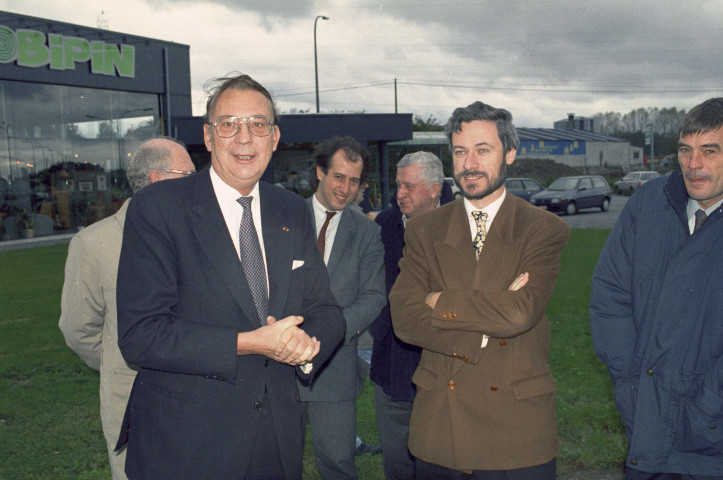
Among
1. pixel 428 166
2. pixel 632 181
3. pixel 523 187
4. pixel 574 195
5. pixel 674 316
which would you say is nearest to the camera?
pixel 674 316

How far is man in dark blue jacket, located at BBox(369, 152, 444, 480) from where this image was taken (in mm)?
3922

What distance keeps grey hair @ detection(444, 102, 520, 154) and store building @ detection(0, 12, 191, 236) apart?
24943 millimetres

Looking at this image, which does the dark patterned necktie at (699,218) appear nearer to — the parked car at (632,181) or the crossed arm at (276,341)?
the crossed arm at (276,341)

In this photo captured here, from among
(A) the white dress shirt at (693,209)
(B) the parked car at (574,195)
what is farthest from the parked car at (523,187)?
(A) the white dress shirt at (693,209)

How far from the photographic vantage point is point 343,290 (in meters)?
3.89

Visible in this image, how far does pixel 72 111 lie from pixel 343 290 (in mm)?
25631

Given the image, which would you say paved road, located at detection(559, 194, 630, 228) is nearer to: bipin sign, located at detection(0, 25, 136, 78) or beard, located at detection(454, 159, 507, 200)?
bipin sign, located at detection(0, 25, 136, 78)

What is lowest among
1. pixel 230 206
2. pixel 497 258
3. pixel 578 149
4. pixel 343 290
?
pixel 343 290

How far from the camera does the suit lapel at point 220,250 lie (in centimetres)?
225

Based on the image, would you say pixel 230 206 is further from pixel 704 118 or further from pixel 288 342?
pixel 704 118

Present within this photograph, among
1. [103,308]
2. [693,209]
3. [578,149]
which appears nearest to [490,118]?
[693,209]

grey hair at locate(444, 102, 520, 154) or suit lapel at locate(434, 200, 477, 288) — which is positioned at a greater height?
grey hair at locate(444, 102, 520, 154)

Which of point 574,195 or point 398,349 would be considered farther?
point 574,195

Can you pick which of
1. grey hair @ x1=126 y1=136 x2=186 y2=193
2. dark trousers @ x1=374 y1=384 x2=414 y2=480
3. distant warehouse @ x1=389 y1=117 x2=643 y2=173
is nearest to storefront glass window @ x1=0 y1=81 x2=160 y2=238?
grey hair @ x1=126 y1=136 x2=186 y2=193
